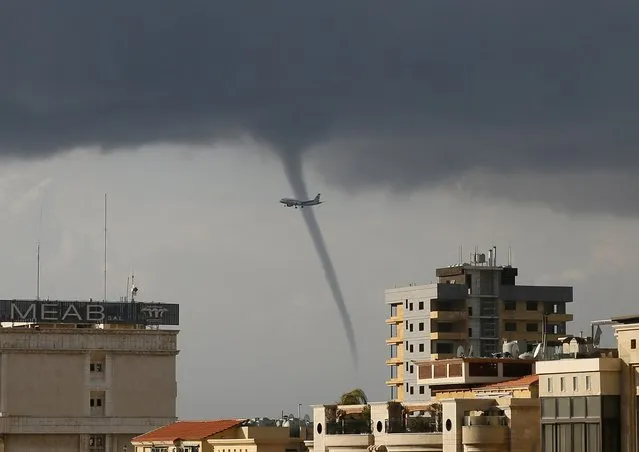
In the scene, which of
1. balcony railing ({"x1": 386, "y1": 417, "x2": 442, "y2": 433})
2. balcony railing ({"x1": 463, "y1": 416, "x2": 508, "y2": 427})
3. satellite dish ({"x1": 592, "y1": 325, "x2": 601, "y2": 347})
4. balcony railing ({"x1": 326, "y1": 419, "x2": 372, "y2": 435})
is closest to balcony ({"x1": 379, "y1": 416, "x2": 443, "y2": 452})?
balcony railing ({"x1": 386, "y1": 417, "x2": 442, "y2": 433})

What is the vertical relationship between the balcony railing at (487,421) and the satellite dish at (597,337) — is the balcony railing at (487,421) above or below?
below

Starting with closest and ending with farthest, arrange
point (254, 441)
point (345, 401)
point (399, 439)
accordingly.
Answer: point (399, 439), point (254, 441), point (345, 401)

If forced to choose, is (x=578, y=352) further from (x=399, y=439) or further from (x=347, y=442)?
(x=347, y=442)

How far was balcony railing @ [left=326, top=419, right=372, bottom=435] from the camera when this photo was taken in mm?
160875

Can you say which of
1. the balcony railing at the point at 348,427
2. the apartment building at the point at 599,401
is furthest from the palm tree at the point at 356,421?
the apartment building at the point at 599,401

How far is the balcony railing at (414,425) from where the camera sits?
14938 centimetres

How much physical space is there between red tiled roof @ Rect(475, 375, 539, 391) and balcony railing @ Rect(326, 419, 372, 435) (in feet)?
38.4

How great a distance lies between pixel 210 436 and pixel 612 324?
66.4m

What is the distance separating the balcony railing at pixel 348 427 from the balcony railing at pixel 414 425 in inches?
259

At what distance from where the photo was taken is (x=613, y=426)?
12700cm

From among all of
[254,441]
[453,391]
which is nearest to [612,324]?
[453,391]

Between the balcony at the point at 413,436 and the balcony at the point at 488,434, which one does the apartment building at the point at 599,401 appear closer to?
the balcony at the point at 488,434

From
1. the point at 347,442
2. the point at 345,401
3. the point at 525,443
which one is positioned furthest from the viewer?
the point at 345,401

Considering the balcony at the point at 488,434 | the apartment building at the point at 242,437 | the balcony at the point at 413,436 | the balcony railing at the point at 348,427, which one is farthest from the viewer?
the apartment building at the point at 242,437
